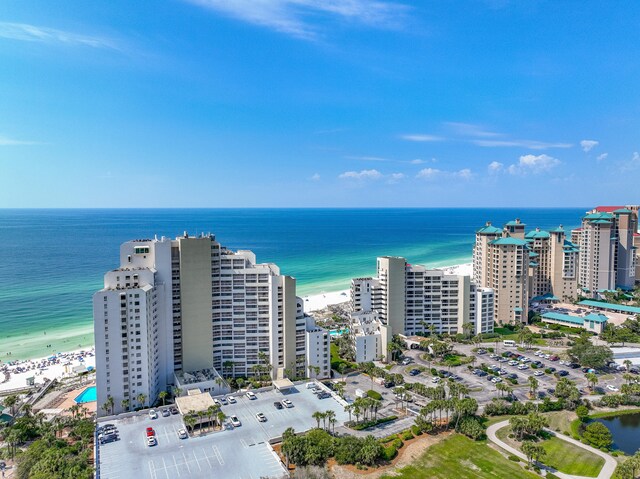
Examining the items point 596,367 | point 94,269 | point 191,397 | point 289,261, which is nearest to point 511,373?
point 596,367

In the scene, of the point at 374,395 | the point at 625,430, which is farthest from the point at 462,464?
the point at 625,430

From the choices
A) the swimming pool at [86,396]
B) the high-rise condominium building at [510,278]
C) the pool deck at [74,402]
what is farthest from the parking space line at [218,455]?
the high-rise condominium building at [510,278]

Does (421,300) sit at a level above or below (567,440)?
above

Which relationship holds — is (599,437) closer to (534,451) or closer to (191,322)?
(534,451)

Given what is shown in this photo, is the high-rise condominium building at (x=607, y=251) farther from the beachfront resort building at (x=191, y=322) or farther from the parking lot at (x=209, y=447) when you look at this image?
the parking lot at (x=209, y=447)

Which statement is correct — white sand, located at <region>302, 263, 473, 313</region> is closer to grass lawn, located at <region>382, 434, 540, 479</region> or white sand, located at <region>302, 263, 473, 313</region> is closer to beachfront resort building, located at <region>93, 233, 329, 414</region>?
beachfront resort building, located at <region>93, 233, 329, 414</region>

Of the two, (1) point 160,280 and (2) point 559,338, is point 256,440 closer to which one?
(1) point 160,280

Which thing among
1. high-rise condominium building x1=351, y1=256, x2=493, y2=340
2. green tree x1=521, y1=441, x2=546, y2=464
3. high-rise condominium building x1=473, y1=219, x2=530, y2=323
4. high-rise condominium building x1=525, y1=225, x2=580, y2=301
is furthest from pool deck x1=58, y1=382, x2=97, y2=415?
high-rise condominium building x1=525, y1=225, x2=580, y2=301
